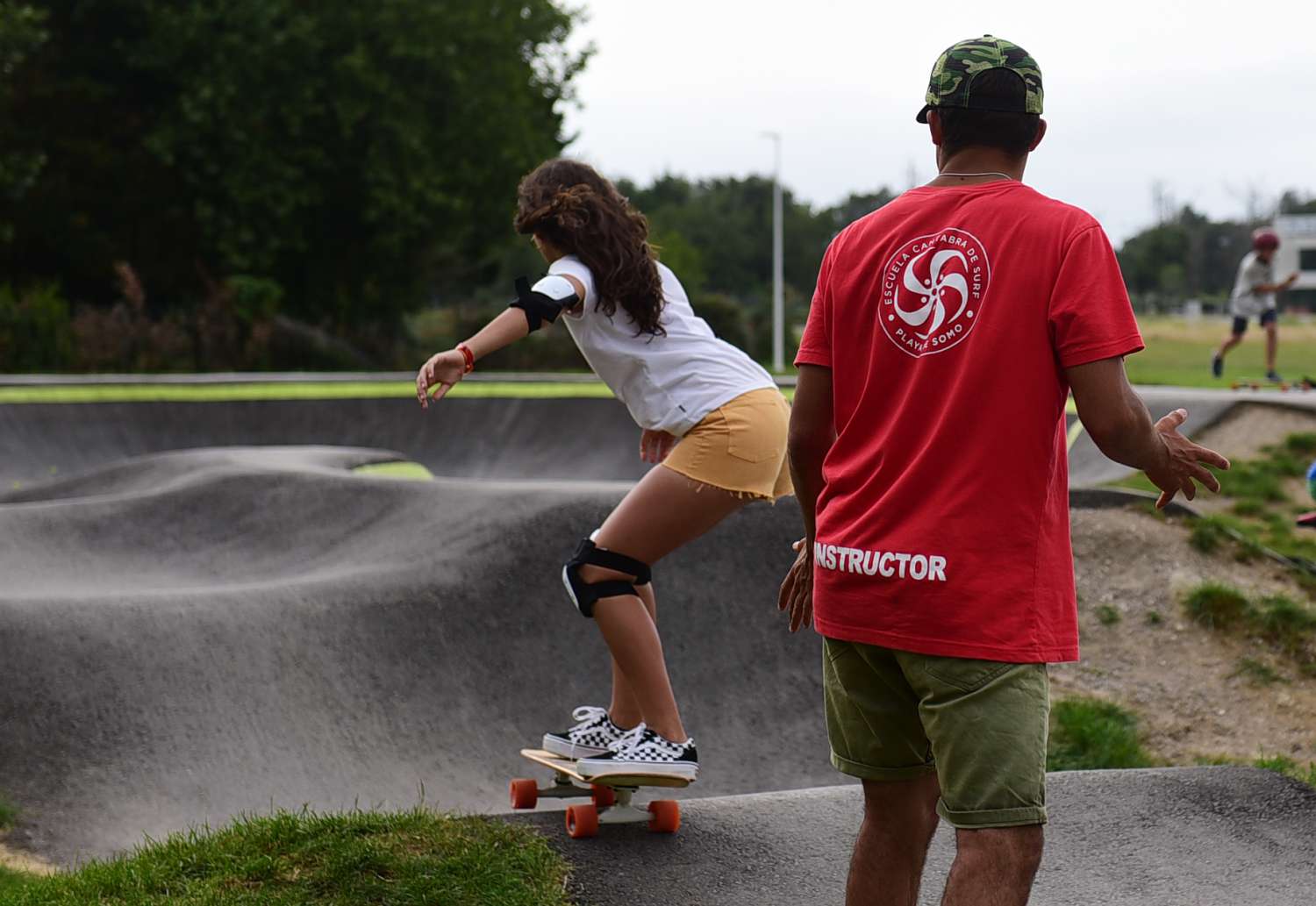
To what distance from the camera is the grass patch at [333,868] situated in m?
3.53

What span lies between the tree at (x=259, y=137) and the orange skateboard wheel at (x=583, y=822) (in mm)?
26356

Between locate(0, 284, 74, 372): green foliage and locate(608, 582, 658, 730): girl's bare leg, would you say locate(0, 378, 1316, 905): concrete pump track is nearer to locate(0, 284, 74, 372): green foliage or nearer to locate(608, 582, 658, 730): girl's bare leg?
locate(608, 582, 658, 730): girl's bare leg

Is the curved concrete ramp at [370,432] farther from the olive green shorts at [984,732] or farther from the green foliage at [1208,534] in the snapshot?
the olive green shorts at [984,732]

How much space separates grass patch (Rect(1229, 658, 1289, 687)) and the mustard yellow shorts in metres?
4.09

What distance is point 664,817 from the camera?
13.7 feet

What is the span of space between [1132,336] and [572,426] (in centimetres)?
1373

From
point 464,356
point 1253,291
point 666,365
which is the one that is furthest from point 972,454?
point 1253,291

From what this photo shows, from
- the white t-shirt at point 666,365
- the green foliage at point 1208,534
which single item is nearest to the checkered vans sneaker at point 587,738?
the white t-shirt at point 666,365

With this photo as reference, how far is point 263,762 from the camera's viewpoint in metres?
5.79

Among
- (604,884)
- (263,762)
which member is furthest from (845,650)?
(263,762)

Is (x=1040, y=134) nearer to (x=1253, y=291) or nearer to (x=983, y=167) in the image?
(x=983, y=167)

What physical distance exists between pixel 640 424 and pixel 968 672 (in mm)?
1932

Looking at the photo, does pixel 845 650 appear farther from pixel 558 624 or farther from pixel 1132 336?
pixel 558 624

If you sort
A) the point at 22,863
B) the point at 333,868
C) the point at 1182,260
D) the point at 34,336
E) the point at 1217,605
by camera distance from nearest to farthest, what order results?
the point at 333,868 → the point at 22,863 → the point at 1217,605 → the point at 34,336 → the point at 1182,260
